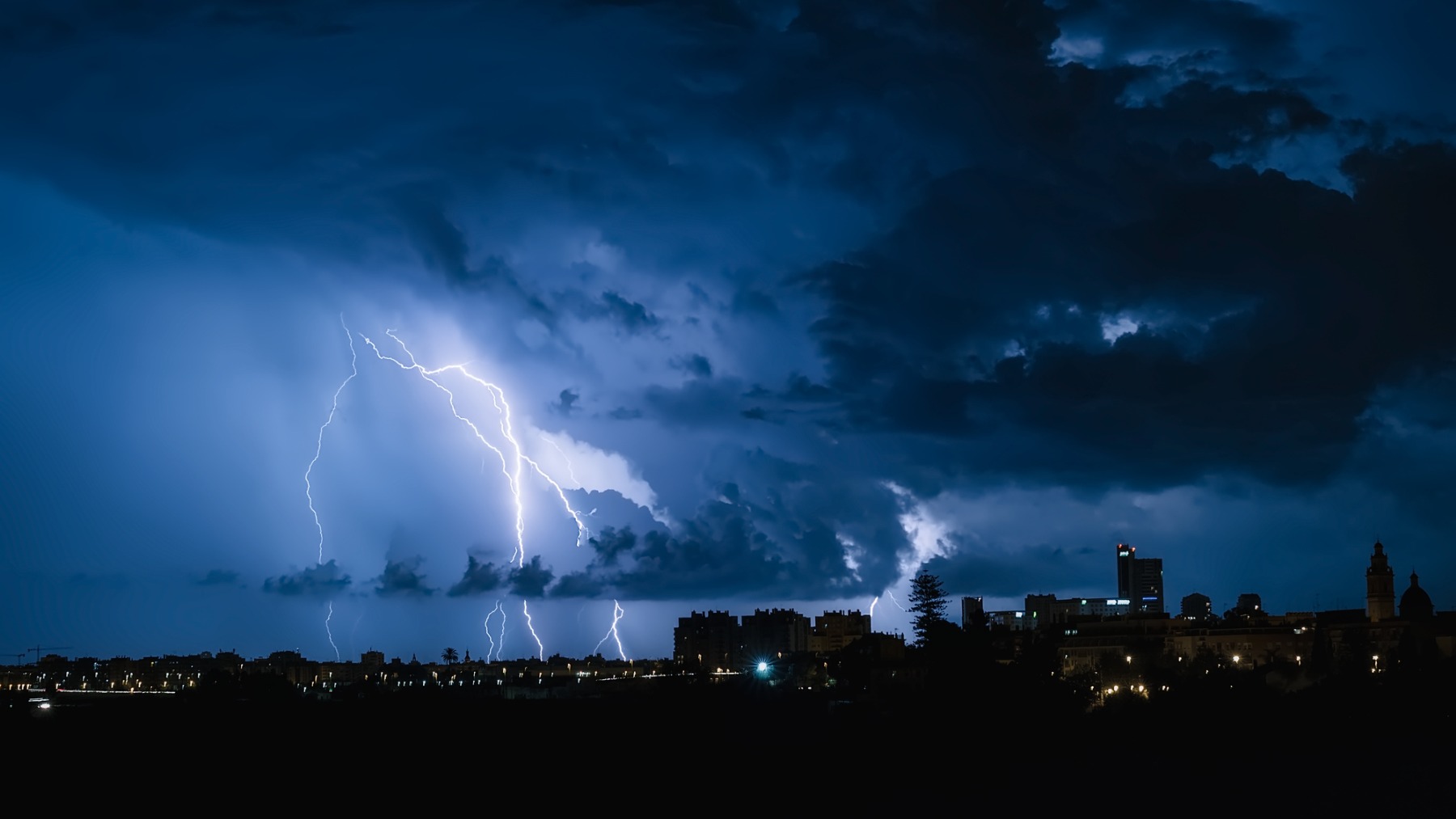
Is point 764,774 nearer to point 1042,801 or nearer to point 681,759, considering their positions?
point 681,759

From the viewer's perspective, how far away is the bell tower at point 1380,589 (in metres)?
189

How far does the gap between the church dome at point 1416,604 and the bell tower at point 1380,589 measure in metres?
4.00

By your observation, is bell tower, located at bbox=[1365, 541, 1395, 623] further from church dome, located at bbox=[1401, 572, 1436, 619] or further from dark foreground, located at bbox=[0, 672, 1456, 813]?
dark foreground, located at bbox=[0, 672, 1456, 813]

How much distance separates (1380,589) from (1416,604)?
7.69 m

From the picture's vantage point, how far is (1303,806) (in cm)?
6369

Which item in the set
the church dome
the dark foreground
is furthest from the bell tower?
the dark foreground

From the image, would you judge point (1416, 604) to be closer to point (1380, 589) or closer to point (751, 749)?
point (1380, 589)

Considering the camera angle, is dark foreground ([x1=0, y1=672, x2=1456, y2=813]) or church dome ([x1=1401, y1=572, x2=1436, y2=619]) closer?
dark foreground ([x1=0, y1=672, x2=1456, y2=813])

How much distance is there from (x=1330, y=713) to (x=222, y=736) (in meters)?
91.0

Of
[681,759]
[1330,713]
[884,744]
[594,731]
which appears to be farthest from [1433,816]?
[1330,713]

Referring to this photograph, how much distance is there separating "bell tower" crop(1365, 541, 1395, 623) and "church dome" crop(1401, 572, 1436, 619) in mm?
4004

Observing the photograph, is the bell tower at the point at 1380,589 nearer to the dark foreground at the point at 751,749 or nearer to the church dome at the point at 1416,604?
the church dome at the point at 1416,604

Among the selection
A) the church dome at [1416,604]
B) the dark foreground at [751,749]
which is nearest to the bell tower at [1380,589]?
the church dome at [1416,604]

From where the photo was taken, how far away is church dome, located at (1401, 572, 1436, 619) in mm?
182000
